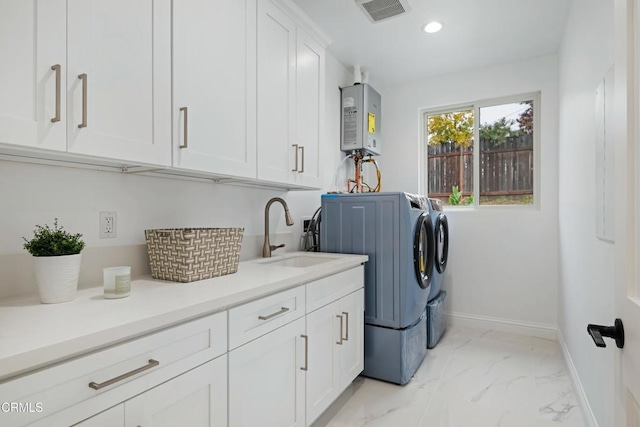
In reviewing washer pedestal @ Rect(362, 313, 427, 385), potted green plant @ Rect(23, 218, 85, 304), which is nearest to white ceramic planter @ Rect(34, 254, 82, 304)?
potted green plant @ Rect(23, 218, 85, 304)

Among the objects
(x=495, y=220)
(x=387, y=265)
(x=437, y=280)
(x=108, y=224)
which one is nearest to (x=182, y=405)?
(x=108, y=224)

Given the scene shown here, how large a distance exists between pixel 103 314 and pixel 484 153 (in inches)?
139

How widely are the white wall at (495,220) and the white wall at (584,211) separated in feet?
1.15

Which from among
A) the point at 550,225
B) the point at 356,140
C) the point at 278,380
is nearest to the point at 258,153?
the point at 278,380

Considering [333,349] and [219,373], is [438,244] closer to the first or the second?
[333,349]

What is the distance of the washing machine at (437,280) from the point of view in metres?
2.85

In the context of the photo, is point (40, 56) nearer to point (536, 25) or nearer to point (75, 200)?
point (75, 200)

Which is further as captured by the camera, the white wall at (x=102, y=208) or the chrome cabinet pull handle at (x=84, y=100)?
the white wall at (x=102, y=208)

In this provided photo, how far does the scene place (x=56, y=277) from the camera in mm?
1055

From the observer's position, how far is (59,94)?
1017 mm

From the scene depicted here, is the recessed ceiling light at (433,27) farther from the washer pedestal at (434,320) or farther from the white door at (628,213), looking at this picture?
the washer pedestal at (434,320)

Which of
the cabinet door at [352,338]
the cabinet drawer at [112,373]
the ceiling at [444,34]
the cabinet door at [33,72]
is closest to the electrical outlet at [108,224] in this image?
the cabinet door at [33,72]

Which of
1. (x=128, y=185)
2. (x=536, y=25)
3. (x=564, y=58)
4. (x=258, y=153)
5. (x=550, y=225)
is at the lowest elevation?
(x=550, y=225)

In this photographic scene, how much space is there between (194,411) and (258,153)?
3.95 ft
